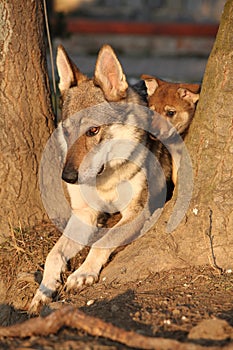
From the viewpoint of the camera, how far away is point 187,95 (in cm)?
580

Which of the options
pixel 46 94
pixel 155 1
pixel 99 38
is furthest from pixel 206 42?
pixel 46 94

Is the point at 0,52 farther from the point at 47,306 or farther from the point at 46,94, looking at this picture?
the point at 47,306

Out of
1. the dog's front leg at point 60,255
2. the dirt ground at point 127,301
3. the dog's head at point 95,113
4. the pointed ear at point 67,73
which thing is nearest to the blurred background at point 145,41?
the pointed ear at point 67,73

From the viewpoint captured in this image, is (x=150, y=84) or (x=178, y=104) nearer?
(x=178, y=104)

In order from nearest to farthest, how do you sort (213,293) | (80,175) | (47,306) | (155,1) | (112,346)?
(112,346)
(213,293)
(47,306)
(80,175)
(155,1)

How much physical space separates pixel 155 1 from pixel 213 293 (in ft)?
66.6

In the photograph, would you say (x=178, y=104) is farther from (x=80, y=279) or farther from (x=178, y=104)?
(x=80, y=279)

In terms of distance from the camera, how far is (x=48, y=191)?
536cm

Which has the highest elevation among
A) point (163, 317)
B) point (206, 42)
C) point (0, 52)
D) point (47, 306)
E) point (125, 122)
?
point (0, 52)

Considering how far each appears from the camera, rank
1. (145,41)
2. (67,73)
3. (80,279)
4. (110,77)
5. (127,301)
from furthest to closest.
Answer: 1. (145,41)
2. (67,73)
3. (110,77)
4. (80,279)
5. (127,301)

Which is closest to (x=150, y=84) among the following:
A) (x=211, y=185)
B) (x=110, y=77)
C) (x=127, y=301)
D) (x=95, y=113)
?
(x=110, y=77)

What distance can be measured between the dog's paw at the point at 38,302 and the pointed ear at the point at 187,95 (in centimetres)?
221

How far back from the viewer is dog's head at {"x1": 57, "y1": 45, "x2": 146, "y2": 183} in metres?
4.80

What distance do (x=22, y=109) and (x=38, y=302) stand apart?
1500 millimetres
